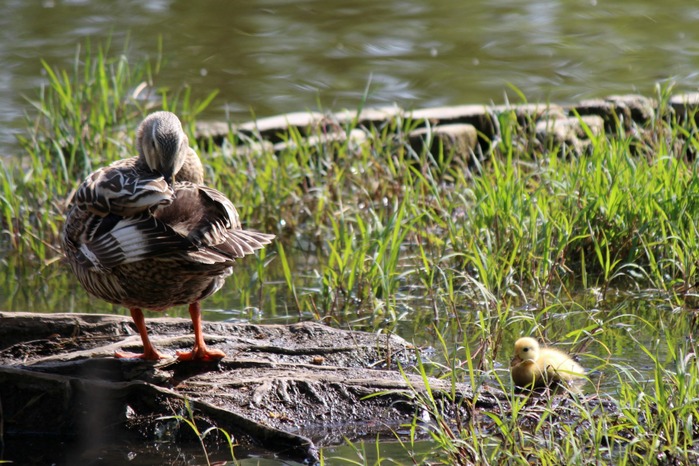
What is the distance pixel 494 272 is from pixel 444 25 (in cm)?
780

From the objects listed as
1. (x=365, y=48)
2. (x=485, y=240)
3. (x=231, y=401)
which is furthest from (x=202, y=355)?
(x=365, y=48)

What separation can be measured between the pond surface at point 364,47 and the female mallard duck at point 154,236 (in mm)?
4552

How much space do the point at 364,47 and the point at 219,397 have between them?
8.00 m

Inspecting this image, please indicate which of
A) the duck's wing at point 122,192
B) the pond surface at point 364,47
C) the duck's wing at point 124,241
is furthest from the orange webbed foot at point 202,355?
the pond surface at point 364,47

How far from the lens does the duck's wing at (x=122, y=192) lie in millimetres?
4254

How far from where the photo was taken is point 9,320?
5.02 metres

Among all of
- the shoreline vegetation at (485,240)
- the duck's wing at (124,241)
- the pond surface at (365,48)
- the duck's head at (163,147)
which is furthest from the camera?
the pond surface at (365,48)

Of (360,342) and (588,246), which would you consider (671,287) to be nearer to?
(588,246)

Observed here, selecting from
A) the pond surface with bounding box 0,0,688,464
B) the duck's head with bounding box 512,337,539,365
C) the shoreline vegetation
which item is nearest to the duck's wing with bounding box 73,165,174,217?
the shoreline vegetation

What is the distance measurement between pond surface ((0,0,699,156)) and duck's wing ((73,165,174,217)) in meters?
4.60

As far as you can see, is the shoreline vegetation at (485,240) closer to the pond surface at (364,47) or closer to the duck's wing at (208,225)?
the duck's wing at (208,225)

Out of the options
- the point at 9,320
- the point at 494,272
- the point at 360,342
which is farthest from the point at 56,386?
the point at 494,272

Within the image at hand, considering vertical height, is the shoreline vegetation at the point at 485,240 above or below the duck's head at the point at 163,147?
below

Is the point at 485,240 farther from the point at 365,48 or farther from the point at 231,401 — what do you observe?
the point at 365,48
